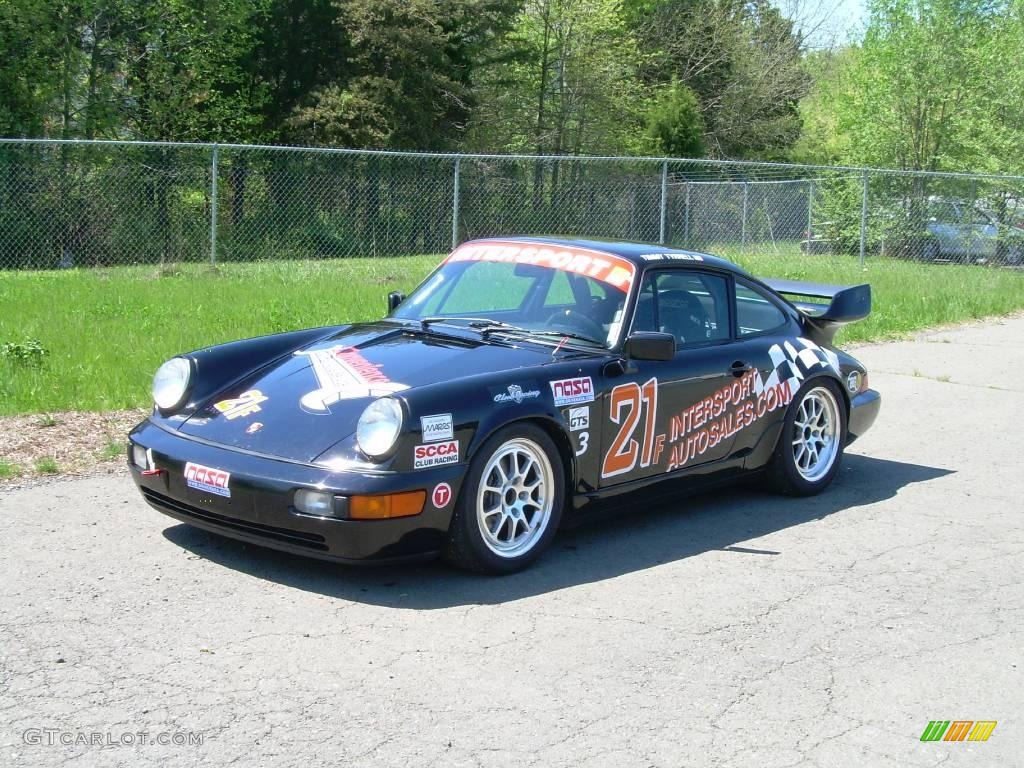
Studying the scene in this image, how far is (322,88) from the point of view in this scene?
3069cm

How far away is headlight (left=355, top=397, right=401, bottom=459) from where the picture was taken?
447 cm

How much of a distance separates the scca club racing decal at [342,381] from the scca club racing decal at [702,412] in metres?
1.07

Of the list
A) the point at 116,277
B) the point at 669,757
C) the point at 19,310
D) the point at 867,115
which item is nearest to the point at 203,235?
the point at 116,277

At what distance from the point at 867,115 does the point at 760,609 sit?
26.4 metres

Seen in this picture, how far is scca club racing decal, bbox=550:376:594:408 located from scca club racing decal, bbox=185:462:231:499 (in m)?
1.42

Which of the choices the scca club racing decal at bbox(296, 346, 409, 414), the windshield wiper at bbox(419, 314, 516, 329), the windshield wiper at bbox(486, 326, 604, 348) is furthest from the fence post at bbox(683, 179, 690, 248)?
the scca club racing decal at bbox(296, 346, 409, 414)

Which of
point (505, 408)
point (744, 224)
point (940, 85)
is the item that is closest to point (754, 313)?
point (505, 408)

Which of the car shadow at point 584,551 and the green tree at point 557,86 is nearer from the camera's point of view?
the car shadow at point 584,551

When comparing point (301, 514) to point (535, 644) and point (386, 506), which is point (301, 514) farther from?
point (535, 644)

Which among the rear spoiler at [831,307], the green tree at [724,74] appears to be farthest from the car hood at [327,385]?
the green tree at [724,74]

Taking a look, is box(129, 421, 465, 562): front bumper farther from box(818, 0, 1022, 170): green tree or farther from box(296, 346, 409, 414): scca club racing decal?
box(818, 0, 1022, 170): green tree

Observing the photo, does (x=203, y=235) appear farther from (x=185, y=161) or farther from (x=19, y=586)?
(x=19, y=586)

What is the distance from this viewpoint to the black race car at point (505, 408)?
4508 millimetres

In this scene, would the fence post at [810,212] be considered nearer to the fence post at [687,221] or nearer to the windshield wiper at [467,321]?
the fence post at [687,221]
